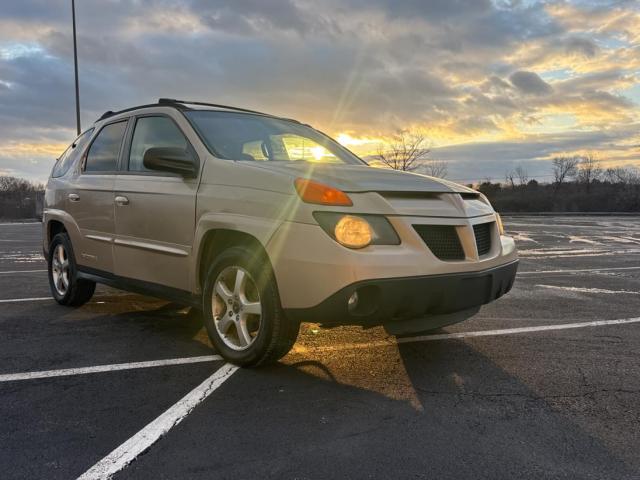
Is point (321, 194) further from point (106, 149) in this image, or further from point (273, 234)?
point (106, 149)

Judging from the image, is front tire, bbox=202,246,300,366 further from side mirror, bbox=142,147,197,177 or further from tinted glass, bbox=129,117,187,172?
tinted glass, bbox=129,117,187,172

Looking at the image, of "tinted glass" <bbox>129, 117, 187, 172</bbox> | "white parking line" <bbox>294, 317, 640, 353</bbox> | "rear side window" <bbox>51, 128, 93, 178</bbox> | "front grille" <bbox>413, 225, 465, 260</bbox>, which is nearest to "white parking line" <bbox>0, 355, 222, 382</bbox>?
"white parking line" <bbox>294, 317, 640, 353</bbox>

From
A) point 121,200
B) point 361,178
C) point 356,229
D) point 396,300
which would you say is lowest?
point 396,300

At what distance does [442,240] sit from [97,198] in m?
3.25

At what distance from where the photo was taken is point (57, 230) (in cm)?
601

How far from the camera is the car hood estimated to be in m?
3.36

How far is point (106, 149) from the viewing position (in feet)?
17.0

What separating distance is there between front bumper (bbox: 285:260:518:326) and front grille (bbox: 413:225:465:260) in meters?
0.15

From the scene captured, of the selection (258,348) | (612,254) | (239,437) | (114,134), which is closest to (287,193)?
(258,348)

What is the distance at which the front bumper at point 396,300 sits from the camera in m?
3.14

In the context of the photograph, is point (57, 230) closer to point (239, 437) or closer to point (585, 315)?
point (239, 437)

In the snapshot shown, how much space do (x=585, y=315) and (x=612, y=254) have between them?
6.94 meters

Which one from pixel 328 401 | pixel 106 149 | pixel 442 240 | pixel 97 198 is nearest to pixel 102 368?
pixel 328 401

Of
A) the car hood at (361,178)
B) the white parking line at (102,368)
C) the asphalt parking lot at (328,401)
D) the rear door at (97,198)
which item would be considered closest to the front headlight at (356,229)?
the car hood at (361,178)
